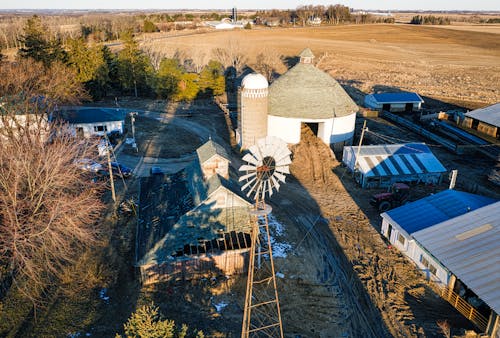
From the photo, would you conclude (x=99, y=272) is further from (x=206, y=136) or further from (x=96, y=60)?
(x=96, y=60)

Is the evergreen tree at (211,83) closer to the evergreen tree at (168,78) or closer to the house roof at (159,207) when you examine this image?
the evergreen tree at (168,78)

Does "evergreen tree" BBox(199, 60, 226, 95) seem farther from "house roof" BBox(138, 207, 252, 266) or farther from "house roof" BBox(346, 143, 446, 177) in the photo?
"house roof" BBox(138, 207, 252, 266)

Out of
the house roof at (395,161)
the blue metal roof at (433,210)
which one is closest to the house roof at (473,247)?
the blue metal roof at (433,210)

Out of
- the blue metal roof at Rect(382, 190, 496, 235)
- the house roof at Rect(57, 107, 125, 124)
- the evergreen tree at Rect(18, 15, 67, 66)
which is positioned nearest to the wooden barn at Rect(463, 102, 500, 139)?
the blue metal roof at Rect(382, 190, 496, 235)

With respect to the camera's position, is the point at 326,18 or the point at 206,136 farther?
the point at 326,18

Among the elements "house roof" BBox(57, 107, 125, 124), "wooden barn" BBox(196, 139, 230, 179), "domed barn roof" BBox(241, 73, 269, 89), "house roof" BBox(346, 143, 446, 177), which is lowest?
"house roof" BBox(346, 143, 446, 177)

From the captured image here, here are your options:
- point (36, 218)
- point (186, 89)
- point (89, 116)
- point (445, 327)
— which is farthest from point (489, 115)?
point (89, 116)

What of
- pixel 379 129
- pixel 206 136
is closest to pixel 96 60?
pixel 206 136

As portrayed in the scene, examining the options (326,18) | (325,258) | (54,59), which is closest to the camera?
(325,258)
